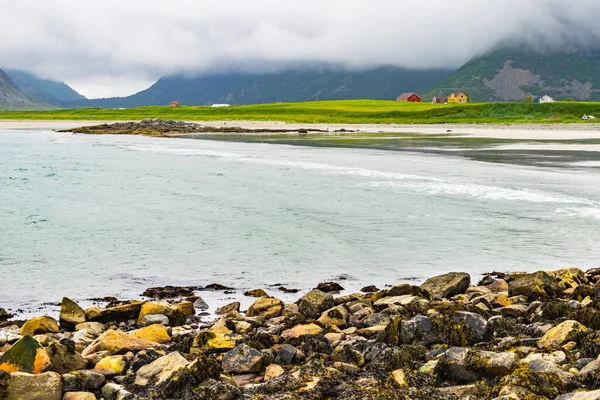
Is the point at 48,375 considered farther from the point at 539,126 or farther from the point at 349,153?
the point at 539,126

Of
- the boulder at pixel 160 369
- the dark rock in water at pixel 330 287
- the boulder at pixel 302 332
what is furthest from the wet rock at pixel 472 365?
the dark rock in water at pixel 330 287

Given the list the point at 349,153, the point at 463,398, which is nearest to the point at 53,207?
the point at 463,398

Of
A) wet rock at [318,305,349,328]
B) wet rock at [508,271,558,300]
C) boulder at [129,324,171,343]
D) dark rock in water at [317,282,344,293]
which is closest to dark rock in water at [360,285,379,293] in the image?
dark rock in water at [317,282,344,293]

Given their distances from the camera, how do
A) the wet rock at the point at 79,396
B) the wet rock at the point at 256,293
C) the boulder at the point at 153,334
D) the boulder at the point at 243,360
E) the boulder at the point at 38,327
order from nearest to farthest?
the wet rock at the point at 79,396 → the boulder at the point at 243,360 → the boulder at the point at 153,334 → the boulder at the point at 38,327 → the wet rock at the point at 256,293

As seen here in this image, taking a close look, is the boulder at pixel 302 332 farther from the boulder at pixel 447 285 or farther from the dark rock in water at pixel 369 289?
the dark rock in water at pixel 369 289

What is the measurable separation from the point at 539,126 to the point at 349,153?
56870 mm

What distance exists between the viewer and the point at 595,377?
738 cm

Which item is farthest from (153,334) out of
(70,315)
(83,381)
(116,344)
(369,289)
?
(369,289)

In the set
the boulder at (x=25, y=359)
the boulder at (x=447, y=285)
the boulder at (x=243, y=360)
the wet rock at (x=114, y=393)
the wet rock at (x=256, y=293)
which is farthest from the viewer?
the wet rock at (x=256, y=293)

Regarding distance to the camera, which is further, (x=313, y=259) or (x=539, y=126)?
(x=539, y=126)

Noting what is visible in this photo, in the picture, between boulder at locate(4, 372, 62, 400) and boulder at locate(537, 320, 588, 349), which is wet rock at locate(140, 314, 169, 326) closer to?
boulder at locate(4, 372, 62, 400)

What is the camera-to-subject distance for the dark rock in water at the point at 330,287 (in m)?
14.2

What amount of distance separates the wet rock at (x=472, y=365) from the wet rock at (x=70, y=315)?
6477mm

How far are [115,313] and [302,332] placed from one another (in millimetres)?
3726
